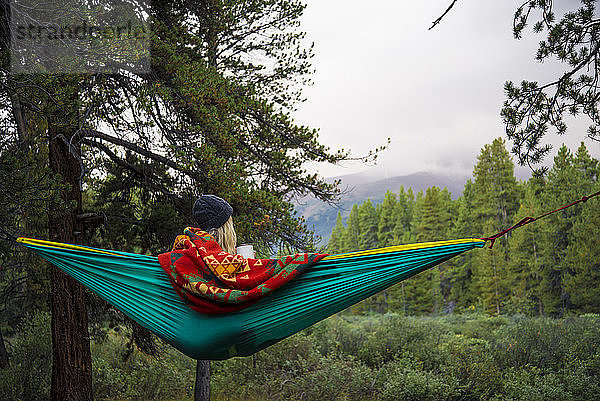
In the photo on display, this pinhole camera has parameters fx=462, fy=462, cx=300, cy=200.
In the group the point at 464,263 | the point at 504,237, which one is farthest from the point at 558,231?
the point at 464,263

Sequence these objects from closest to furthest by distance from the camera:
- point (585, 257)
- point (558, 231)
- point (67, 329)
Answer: point (67, 329)
point (585, 257)
point (558, 231)

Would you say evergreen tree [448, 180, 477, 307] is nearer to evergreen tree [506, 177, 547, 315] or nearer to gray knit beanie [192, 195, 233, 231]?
evergreen tree [506, 177, 547, 315]

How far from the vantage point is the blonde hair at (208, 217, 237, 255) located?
1909 mm

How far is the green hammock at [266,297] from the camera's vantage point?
5.32 feet

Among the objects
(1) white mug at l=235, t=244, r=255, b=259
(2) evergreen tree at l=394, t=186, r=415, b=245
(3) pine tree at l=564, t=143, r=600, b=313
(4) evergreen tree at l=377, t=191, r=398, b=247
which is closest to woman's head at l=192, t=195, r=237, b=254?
(1) white mug at l=235, t=244, r=255, b=259

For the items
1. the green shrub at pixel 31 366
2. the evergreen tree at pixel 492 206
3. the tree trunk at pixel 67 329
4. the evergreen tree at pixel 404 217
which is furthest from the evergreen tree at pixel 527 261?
the tree trunk at pixel 67 329

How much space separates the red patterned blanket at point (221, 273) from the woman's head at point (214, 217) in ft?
0.18

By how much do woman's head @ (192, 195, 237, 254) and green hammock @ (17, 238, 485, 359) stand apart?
28 cm

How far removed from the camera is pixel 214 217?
6.16 feet

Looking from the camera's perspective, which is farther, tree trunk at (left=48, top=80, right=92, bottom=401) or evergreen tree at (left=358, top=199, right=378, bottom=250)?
evergreen tree at (left=358, top=199, right=378, bottom=250)

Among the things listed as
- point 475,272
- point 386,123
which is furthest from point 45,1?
point 386,123

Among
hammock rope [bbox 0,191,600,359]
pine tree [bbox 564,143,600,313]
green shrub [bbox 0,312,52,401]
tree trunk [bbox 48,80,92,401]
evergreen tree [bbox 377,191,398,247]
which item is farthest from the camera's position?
evergreen tree [bbox 377,191,398,247]

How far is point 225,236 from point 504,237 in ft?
57.2

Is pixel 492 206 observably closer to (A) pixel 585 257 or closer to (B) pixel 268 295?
(A) pixel 585 257
